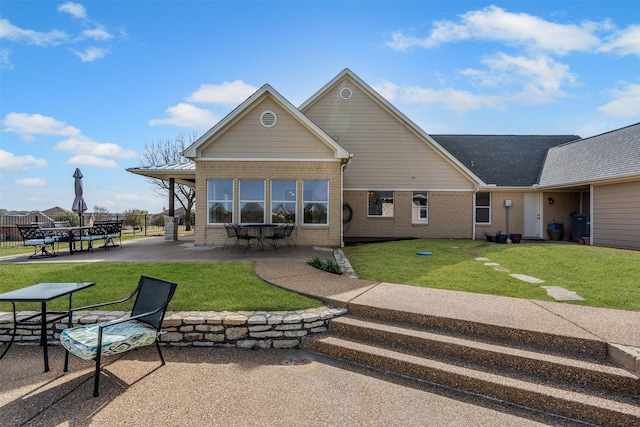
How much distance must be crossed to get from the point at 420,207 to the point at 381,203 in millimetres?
1967

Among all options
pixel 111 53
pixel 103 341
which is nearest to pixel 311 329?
pixel 103 341

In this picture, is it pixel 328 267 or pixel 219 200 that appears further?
pixel 219 200

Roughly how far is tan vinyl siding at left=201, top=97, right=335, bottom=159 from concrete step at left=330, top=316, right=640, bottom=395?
772cm

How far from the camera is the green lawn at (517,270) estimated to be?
5.76 metres

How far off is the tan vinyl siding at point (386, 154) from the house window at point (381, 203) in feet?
1.17

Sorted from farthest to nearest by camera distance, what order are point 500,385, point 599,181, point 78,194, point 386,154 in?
1. point 386,154
2. point 599,181
3. point 78,194
4. point 500,385

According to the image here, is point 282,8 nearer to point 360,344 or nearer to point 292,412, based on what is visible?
point 360,344

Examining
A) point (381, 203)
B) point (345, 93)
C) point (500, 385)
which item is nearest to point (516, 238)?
point (381, 203)

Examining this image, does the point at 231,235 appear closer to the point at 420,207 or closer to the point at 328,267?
the point at 328,267

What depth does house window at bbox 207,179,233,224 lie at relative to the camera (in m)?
11.3

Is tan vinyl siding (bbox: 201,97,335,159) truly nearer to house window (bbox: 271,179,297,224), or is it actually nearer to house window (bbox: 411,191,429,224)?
house window (bbox: 271,179,297,224)

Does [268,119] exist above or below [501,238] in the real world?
above

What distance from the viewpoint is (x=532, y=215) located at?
15.4m

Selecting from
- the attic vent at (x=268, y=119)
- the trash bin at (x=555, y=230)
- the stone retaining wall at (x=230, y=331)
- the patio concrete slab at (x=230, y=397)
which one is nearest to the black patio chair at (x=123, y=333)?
the patio concrete slab at (x=230, y=397)
